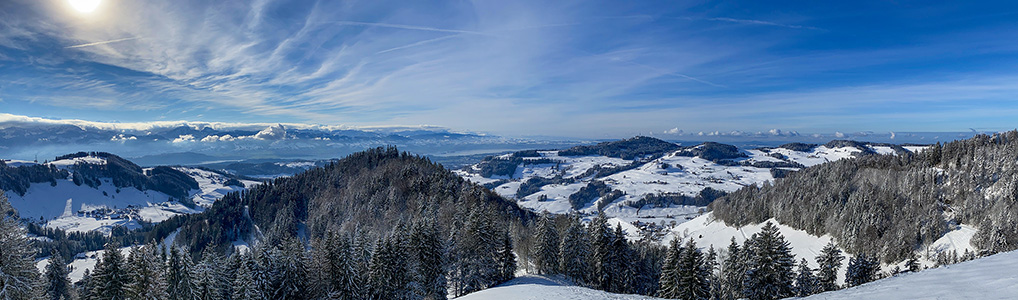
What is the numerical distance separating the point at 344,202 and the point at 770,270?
474 ft

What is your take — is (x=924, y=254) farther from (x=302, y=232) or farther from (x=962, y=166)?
(x=302, y=232)

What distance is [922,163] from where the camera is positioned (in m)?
129

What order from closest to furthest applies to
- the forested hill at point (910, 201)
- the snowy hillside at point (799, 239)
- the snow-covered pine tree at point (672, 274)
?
the snow-covered pine tree at point (672, 274), the snowy hillside at point (799, 239), the forested hill at point (910, 201)

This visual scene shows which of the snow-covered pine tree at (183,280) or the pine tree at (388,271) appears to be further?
the pine tree at (388,271)

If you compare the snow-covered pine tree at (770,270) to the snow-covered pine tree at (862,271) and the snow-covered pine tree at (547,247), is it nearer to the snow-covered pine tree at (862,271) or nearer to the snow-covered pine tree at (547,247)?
the snow-covered pine tree at (862,271)

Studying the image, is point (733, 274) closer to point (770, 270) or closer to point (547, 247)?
point (770, 270)

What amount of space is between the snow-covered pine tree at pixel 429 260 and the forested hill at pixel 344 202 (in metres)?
33.7

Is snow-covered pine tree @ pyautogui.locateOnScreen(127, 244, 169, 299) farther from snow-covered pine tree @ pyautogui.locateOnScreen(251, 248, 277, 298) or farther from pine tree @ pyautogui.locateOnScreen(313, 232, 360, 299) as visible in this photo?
pine tree @ pyautogui.locateOnScreen(313, 232, 360, 299)

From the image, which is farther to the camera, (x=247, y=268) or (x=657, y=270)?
(x=657, y=270)

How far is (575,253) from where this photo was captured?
58.2 metres

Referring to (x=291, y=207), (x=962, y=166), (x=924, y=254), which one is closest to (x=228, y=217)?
(x=291, y=207)

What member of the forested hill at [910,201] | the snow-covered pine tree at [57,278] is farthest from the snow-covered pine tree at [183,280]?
the forested hill at [910,201]

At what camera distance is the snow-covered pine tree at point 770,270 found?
40.6 meters

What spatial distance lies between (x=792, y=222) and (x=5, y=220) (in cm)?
17191
